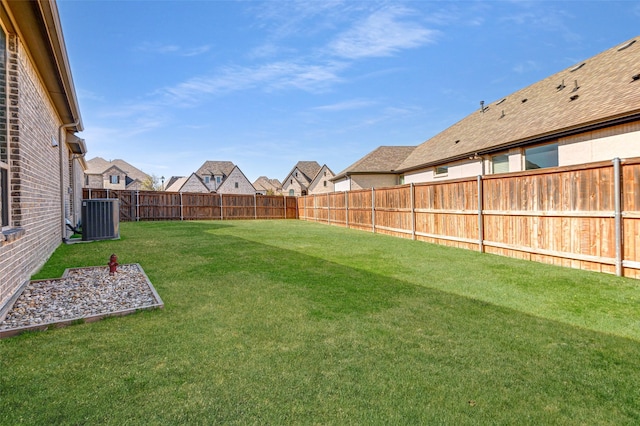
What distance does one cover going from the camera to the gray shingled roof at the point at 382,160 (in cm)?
2383

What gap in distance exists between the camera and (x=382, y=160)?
24781mm

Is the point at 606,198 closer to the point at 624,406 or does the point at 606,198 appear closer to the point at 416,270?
the point at 416,270

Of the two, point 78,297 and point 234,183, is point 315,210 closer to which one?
point 78,297

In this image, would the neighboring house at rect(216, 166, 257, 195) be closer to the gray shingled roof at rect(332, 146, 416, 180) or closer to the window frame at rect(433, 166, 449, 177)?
the gray shingled roof at rect(332, 146, 416, 180)

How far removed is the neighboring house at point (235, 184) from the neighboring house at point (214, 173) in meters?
1.61

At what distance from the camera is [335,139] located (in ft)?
121

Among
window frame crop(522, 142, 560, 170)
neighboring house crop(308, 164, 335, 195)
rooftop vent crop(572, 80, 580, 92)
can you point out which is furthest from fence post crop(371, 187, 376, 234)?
neighboring house crop(308, 164, 335, 195)

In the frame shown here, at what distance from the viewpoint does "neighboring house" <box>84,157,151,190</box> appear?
50.5m

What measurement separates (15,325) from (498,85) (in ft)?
78.3

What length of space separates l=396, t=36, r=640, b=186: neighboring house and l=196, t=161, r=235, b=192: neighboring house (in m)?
37.9

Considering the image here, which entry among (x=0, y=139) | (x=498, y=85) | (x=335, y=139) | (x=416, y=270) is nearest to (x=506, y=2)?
(x=416, y=270)

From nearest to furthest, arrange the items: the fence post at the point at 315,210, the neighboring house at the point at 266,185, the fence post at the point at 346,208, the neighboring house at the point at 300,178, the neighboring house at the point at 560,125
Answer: the neighboring house at the point at 560,125
the fence post at the point at 346,208
the fence post at the point at 315,210
the neighboring house at the point at 300,178
the neighboring house at the point at 266,185

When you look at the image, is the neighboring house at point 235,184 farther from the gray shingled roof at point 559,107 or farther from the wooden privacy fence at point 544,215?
the wooden privacy fence at point 544,215

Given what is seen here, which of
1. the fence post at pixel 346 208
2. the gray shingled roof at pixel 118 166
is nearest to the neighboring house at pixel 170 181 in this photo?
the gray shingled roof at pixel 118 166
